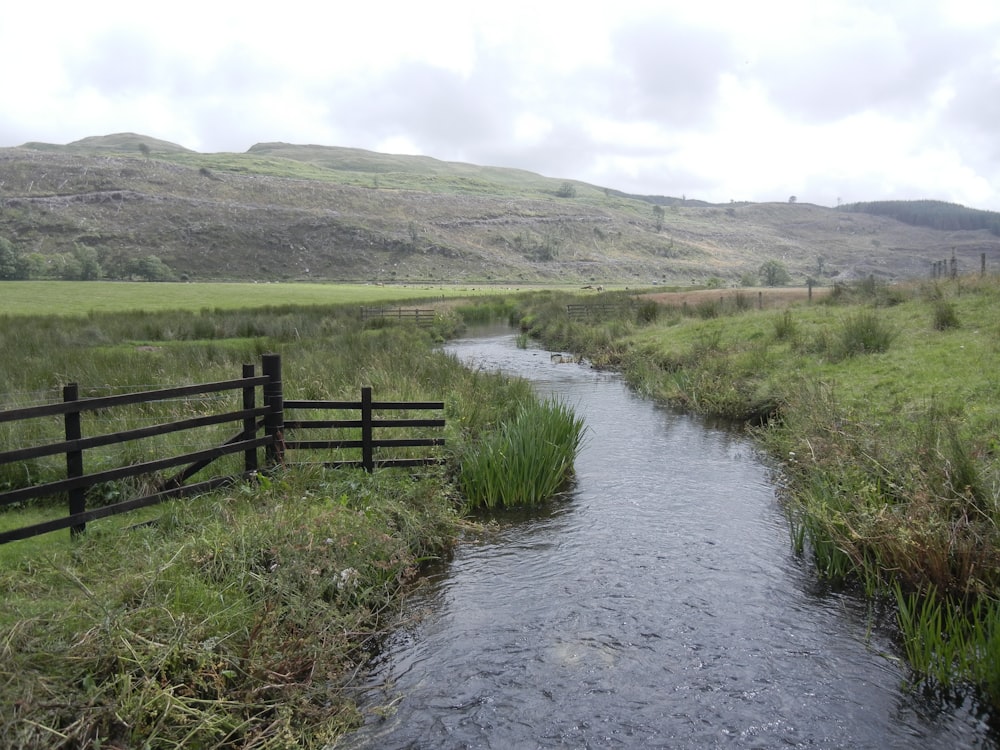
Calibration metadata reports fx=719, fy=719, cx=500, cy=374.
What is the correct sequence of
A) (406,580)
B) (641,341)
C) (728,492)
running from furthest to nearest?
(641,341) → (728,492) → (406,580)

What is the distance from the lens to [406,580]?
770cm

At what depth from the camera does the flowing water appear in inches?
207

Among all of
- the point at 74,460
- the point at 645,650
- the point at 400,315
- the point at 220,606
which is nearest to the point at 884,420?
the point at 645,650

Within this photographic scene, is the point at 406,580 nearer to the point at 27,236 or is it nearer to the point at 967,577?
the point at 967,577

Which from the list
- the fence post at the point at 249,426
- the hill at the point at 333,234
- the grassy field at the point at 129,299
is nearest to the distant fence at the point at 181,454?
the fence post at the point at 249,426

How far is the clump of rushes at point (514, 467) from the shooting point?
1005cm

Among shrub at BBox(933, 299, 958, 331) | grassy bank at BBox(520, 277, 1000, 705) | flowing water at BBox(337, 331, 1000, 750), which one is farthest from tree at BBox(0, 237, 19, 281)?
shrub at BBox(933, 299, 958, 331)

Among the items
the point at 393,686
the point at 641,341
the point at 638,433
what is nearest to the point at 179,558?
the point at 393,686

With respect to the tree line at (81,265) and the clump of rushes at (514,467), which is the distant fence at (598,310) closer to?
the clump of rushes at (514,467)

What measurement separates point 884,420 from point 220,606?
9761 millimetres

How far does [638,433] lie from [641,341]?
12353 millimetres

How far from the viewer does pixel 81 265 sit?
8125cm

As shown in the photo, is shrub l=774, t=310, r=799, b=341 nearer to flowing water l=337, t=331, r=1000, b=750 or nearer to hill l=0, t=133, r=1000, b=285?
flowing water l=337, t=331, r=1000, b=750

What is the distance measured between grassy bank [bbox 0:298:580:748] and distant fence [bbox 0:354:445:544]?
0.25 metres
